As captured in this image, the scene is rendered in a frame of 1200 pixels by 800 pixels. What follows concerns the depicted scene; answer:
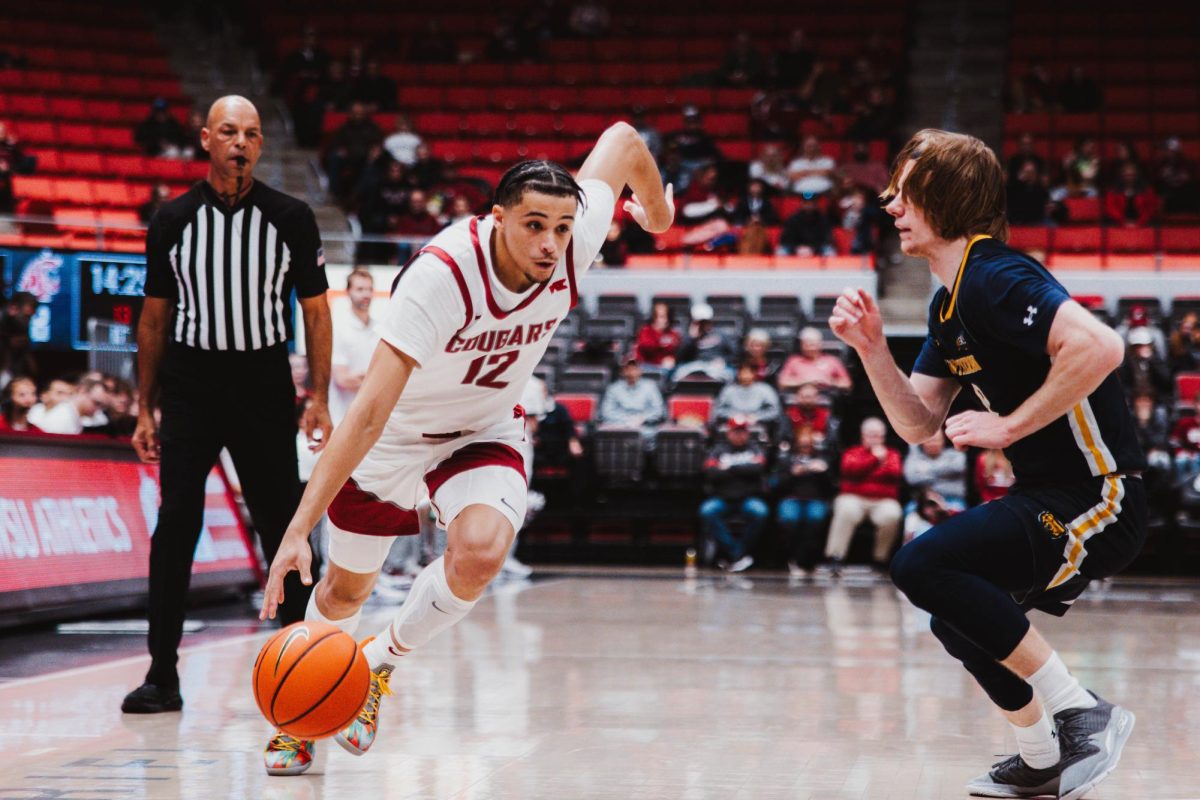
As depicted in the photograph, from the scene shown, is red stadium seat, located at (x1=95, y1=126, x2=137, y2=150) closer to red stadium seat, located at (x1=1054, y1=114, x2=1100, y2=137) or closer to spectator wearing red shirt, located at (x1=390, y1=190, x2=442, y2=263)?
spectator wearing red shirt, located at (x1=390, y1=190, x2=442, y2=263)

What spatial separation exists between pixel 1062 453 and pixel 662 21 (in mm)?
17096

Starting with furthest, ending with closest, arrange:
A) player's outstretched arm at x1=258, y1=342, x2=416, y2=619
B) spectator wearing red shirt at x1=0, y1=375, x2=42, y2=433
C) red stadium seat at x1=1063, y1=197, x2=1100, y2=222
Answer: red stadium seat at x1=1063, y1=197, x2=1100, y2=222, spectator wearing red shirt at x1=0, y1=375, x2=42, y2=433, player's outstretched arm at x1=258, y1=342, x2=416, y2=619

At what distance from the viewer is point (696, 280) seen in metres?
15.2

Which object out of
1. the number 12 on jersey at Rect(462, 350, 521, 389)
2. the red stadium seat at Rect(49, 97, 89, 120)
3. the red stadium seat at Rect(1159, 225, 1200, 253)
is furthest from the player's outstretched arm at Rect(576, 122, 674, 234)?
the red stadium seat at Rect(49, 97, 89, 120)

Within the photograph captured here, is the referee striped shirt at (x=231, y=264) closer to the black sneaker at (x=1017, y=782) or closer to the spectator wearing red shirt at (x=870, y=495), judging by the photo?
the black sneaker at (x=1017, y=782)

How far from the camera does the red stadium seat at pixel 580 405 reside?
13438 millimetres

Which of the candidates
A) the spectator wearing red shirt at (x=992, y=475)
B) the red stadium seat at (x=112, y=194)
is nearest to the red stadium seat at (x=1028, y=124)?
the spectator wearing red shirt at (x=992, y=475)

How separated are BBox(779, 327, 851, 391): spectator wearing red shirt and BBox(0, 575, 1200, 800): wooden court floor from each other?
15.6ft

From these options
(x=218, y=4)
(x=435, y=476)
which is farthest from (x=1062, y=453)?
(x=218, y=4)

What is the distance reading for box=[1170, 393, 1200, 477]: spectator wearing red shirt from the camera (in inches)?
455

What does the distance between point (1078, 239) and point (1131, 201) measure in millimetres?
876

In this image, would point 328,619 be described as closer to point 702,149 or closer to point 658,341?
A: point 658,341

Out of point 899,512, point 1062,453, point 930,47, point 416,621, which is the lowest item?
point 899,512

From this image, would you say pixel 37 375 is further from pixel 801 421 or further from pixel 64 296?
pixel 801 421
